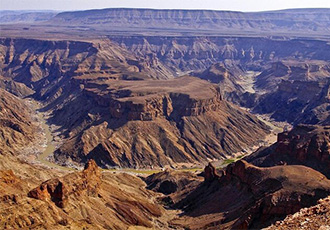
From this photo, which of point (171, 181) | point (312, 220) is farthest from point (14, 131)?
point (312, 220)

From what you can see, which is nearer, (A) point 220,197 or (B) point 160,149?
(A) point 220,197

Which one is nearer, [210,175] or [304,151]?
[210,175]

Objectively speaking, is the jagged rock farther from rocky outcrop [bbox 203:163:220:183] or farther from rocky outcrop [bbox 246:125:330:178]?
rocky outcrop [bbox 246:125:330:178]

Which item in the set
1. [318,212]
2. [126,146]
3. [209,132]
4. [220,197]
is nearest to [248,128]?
[209,132]

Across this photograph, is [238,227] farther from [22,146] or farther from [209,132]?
[22,146]

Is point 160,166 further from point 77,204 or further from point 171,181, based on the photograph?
point 77,204

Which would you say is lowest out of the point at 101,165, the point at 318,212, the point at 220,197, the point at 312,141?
the point at 101,165

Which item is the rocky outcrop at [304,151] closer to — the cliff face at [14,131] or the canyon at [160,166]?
the canyon at [160,166]
